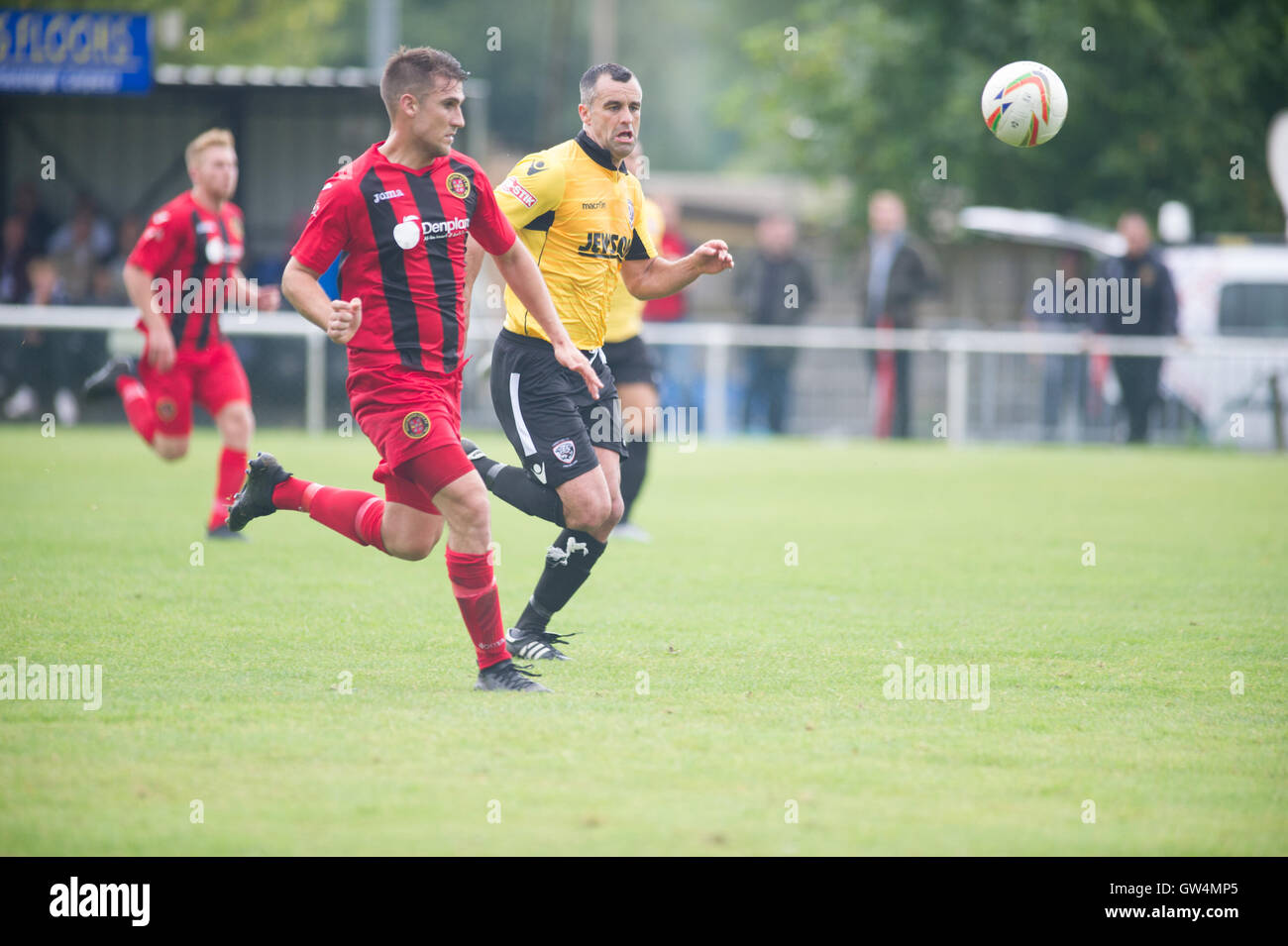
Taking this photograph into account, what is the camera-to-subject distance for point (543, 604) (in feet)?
23.1

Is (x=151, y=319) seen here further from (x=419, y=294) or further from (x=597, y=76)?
(x=419, y=294)

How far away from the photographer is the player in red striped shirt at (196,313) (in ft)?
33.9

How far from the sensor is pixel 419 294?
20.1ft

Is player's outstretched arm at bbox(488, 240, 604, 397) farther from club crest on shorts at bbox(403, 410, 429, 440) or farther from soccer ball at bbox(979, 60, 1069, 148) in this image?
soccer ball at bbox(979, 60, 1069, 148)

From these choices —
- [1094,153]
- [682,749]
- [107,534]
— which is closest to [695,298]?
[1094,153]

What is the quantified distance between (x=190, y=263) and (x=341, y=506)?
453cm

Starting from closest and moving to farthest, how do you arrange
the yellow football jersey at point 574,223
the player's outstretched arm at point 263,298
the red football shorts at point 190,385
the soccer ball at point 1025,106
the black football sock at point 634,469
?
1. the yellow football jersey at point 574,223
2. the soccer ball at point 1025,106
3. the player's outstretched arm at point 263,298
4. the black football sock at point 634,469
5. the red football shorts at point 190,385

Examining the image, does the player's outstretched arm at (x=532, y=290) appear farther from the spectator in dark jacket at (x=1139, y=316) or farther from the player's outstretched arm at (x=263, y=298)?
the spectator in dark jacket at (x=1139, y=316)

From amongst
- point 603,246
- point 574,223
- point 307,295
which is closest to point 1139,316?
point 603,246

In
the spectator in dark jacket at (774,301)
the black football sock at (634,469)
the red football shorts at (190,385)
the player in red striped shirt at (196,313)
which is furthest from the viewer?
the spectator in dark jacket at (774,301)

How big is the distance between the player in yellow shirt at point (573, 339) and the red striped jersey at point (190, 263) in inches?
153

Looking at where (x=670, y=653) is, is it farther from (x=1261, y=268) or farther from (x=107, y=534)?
(x=1261, y=268)
